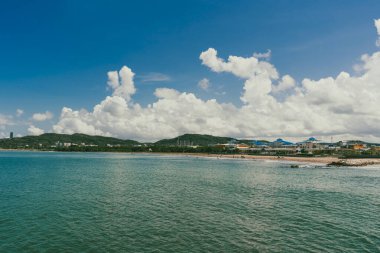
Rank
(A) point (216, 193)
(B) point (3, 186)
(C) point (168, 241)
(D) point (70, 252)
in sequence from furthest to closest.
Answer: (B) point (3, 186) → (A) point (216, 193) → (C) point (168, 241) → (D) point (70, 252)

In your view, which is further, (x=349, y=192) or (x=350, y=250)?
(x=349, y=192)

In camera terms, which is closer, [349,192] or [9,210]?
[9,210]

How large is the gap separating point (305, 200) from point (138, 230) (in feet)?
97.1

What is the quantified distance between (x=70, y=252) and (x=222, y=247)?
42.0ft

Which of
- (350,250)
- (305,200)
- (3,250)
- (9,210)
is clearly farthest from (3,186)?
(350,250)

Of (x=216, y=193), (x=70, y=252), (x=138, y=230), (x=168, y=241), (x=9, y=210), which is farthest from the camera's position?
(x=216, y=193)

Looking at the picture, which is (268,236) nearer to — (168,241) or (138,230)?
(168,241)

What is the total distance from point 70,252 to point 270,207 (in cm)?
2769

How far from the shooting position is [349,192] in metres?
56.4

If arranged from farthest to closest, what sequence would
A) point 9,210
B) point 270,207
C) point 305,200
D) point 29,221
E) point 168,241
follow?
point 305,200
point 270,207
point 9,210
point 29,221
point 168,241

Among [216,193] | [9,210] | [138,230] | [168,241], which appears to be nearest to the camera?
[168,241]

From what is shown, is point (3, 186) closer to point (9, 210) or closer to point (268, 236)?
point (9, 210)

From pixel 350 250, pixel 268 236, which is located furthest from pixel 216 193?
pixel 350 250

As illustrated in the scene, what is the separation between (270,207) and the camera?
4194cm
